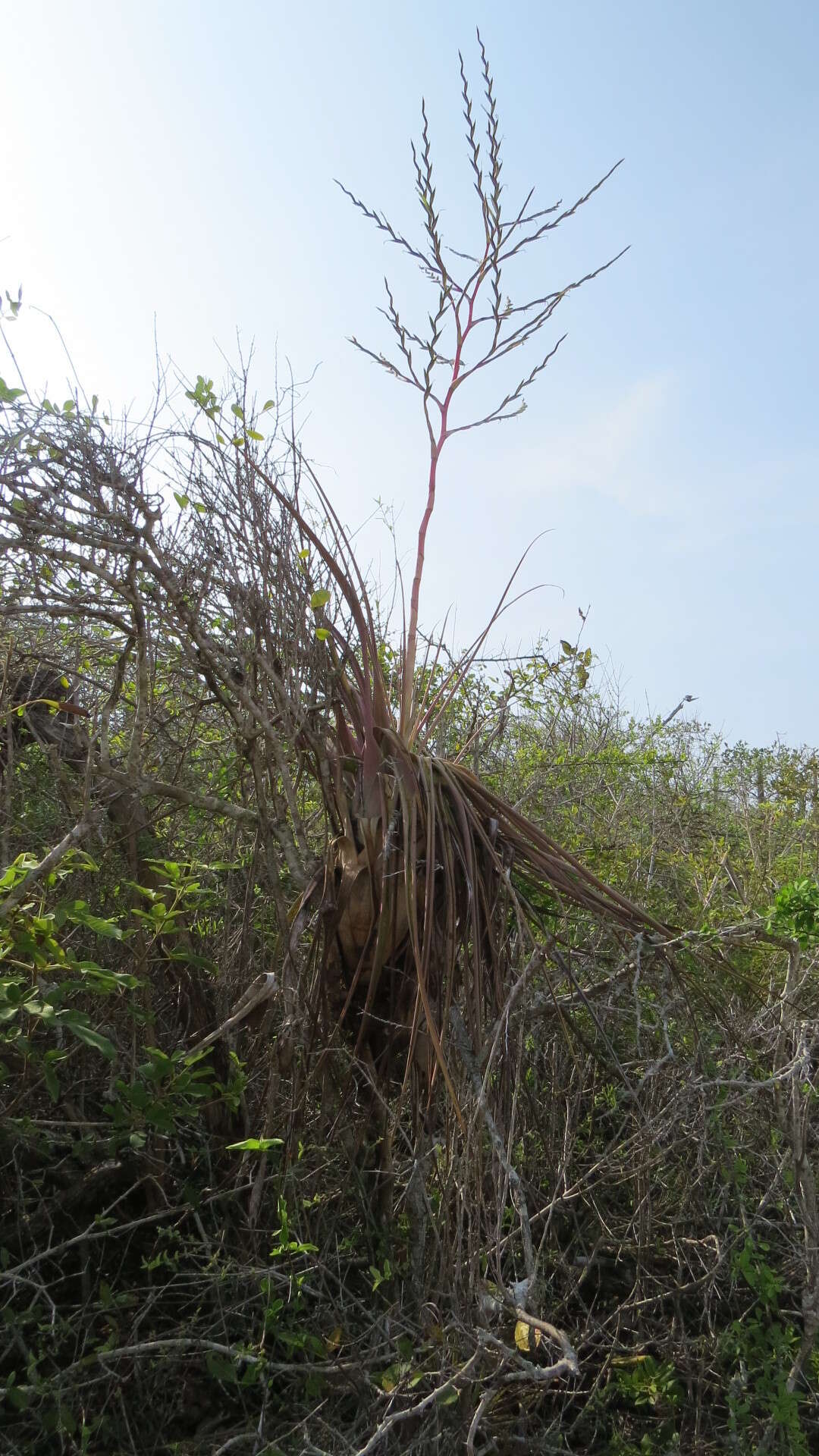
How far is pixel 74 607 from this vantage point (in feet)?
10.0

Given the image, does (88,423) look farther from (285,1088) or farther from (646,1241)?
(646,1241)

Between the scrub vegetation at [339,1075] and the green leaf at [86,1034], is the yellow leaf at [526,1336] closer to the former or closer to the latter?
the scrub vegetation at [339,1075]

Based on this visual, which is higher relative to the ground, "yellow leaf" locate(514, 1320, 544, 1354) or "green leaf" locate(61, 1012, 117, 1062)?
"green leaf" locate(61, 1012, 117, 1062)

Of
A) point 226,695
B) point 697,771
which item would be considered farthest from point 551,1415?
point 697,771

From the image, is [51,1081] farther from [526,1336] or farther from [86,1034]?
[526,1336]

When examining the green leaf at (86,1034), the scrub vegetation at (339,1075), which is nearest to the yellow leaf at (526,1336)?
the scrub vegetation at (339,1075)

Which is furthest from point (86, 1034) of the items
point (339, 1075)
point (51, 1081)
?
point (339, 1075)

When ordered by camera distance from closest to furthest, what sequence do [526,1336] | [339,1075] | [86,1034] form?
[86,1034] → [526,1336] → [339,1075]

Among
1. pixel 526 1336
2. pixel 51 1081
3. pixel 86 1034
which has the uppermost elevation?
pixel 86 1034

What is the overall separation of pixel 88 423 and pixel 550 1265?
275cm

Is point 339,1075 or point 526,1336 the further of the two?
point 339,1075

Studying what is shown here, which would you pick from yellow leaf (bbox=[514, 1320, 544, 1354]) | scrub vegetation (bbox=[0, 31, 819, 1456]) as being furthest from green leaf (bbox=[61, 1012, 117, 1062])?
yellow leaf (bbox=[514, 1320, 544, 1354])

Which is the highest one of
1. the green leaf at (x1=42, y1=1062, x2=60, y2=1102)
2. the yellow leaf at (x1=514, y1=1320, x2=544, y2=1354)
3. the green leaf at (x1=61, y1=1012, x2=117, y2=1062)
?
Result: the green leaf at (x1=61, y1=1012, x2=117, y2=1062)

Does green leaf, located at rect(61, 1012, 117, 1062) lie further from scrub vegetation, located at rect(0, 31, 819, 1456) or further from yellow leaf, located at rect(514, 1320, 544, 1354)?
yellow leaf, located at rect(514, 1320, 544, 1354)
